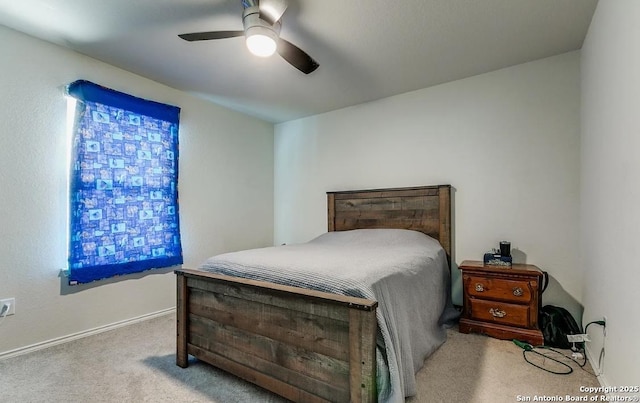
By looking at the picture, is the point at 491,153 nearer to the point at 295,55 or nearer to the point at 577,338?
the point at 577,338

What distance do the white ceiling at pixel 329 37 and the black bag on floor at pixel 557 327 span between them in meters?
2.07

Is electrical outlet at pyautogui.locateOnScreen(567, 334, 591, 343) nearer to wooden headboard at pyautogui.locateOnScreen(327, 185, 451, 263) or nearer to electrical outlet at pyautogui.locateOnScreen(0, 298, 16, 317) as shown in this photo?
wooden headboard at pyautogui.locateOnScreen(327, 185, 451, 263)

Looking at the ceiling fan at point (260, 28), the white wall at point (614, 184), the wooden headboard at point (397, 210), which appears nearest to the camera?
the white wall at point (614, 184)

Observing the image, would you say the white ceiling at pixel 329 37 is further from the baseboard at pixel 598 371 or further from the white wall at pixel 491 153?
the baseboard at pixel 598 371

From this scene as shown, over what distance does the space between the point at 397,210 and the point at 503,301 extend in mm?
1265

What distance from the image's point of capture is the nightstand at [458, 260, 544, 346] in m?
2.28

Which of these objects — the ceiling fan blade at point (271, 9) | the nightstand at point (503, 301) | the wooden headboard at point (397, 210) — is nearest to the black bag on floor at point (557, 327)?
the nightstand at point (503, 301)

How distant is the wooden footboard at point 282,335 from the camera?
1319 millimetres

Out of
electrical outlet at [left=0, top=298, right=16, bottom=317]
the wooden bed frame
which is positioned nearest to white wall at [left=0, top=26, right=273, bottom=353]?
electrical outlet at [left=0, top=298, right=16, bottom=317]

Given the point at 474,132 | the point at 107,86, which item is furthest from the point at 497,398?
the point at 107,86

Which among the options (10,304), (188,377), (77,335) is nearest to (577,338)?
(188,377)

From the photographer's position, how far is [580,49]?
245 cm

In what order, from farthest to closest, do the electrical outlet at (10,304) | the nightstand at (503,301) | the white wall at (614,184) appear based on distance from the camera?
the nightstand at (503,301), the electrical outlet at (10,304), the white wall at (614,184)

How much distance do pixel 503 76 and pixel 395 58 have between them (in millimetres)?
1061
